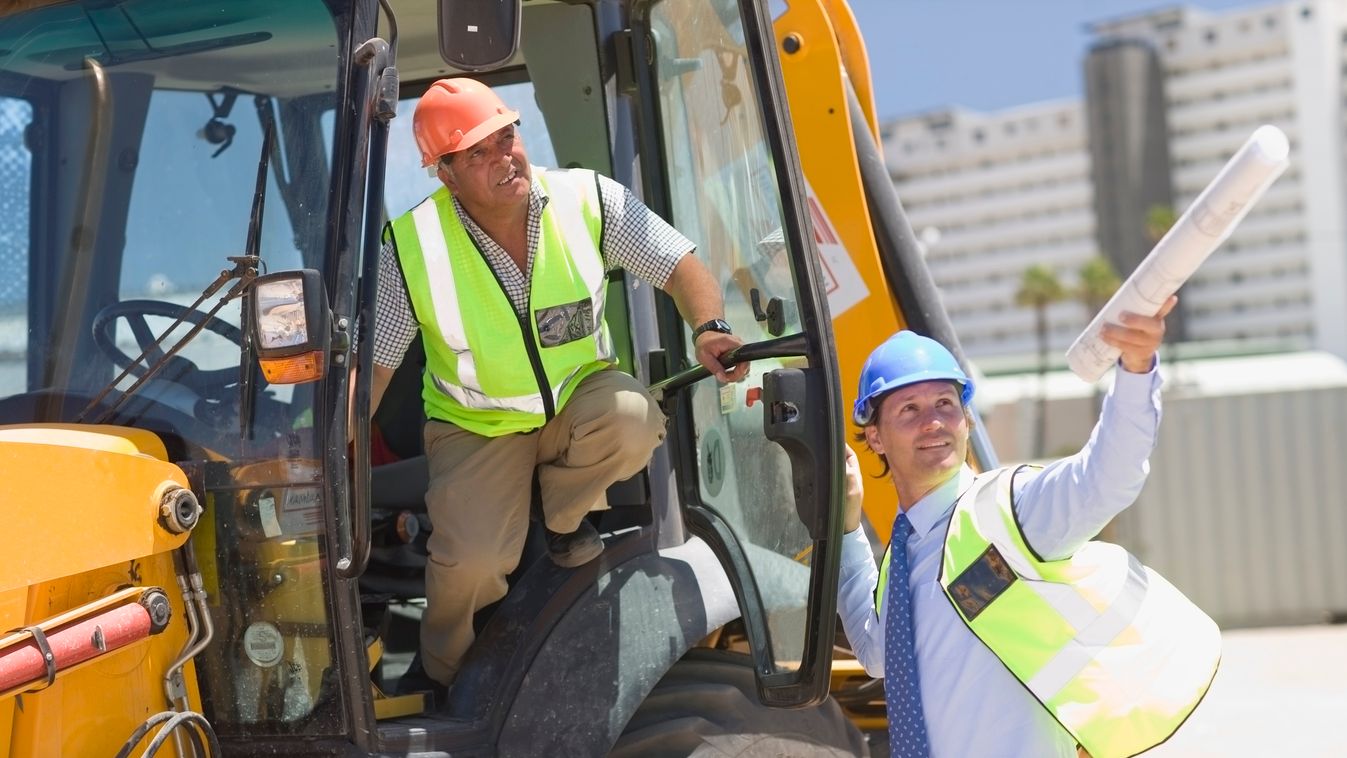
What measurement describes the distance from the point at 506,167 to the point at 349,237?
1.26 feet

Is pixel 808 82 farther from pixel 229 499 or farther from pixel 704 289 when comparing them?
pixel 229 499

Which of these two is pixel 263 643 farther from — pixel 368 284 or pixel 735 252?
pixel 735 252

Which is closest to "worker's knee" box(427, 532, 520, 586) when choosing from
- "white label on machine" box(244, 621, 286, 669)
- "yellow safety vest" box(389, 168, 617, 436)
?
"yellow safety vest" box(389, 168, 617, 436)

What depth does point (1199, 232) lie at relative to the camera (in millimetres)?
2004

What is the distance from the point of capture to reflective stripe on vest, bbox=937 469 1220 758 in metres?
2.31

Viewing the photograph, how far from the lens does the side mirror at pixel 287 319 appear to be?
8.02 feet

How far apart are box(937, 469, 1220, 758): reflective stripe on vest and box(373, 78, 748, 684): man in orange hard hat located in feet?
2.48

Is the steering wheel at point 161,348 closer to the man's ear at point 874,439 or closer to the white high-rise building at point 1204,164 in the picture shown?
the man's ear at point 874,439

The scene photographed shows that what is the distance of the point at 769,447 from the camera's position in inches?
126

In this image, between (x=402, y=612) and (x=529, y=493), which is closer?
(x=529, y=493)

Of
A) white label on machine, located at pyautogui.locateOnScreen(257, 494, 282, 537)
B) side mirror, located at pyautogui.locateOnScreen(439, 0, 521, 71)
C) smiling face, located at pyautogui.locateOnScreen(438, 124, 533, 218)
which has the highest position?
side mirror, located at pyautogui.locateOnScreen(439, 0, 521, 71)

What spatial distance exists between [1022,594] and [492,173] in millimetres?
1331

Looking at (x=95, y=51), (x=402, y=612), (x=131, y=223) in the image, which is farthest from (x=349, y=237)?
(x=402, y=612)

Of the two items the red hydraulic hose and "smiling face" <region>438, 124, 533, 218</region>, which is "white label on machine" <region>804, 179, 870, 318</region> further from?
the red hydraulic hose
